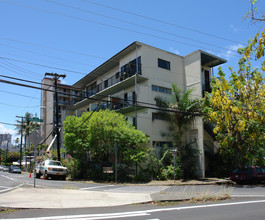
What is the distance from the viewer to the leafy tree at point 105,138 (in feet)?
70.9

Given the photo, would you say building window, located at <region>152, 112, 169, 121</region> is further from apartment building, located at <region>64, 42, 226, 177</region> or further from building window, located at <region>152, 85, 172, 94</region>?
building window, located at <region>152, 85, 172, 94</region>

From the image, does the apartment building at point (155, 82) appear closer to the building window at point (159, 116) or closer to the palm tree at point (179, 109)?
the building window at point (159, 116)

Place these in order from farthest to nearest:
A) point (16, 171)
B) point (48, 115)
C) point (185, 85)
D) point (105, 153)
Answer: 1. point (48, 115)
2. point (16, 171)
3. point (185, 85)
4. point (105, 153)

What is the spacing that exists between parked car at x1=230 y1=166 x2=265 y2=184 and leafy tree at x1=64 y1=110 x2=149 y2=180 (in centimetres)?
753

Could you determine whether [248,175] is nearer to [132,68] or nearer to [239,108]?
[239,108]

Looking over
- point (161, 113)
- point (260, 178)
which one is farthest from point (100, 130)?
point (260, 178)

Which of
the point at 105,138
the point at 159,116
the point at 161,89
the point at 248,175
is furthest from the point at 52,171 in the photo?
the point at 248,175

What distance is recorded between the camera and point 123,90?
28594mm

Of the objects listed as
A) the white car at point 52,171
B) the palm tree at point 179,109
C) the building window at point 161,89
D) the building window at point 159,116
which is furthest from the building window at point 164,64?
the white car at point 52,171

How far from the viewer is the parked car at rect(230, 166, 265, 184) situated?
20.5 metres

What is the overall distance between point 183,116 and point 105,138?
7519mm

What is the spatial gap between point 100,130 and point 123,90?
7.95 m

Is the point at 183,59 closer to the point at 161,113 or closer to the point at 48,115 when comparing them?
the point at 161,113

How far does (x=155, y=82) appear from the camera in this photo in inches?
1038
